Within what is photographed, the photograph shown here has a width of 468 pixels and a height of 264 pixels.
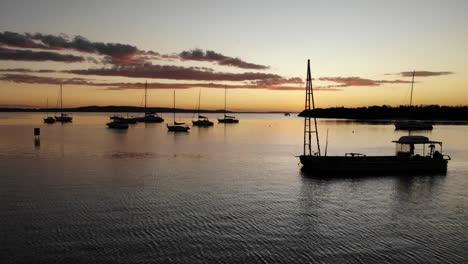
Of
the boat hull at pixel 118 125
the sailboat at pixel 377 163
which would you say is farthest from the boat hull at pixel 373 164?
the boat hull at pixel 118 125

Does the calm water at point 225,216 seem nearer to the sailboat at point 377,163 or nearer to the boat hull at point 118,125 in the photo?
the sailboat at point 377,163

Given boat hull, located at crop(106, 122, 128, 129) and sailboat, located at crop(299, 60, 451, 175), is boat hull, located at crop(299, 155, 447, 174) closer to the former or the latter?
sailboat, located at crop(299, 60, 451, 175)

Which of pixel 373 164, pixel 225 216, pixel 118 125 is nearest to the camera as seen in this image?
pixel 225 216

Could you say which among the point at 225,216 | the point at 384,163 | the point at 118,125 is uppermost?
the point at 384,163

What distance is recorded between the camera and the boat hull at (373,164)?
4281 centimetres

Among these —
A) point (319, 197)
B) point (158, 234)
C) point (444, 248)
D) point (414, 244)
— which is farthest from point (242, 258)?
point (319, 197)

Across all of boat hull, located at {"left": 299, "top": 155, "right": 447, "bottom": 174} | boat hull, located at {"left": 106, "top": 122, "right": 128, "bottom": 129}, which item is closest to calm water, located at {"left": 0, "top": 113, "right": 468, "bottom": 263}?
boat hull, located at {"left": 299, "top": 155, "right": 447, "bottom": 174}

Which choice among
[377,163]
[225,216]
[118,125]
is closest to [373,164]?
[377,163]

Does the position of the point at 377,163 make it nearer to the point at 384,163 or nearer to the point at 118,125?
the point at 384,163

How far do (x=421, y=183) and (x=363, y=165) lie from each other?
22.3 feet

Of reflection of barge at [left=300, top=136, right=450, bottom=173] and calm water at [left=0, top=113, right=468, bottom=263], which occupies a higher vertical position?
reflection of barge at [left=300, top=136, right=450, bottom=173]

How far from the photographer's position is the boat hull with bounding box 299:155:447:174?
42.8 meters

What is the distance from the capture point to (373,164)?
143ft

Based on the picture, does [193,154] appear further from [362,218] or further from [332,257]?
[332,257]
